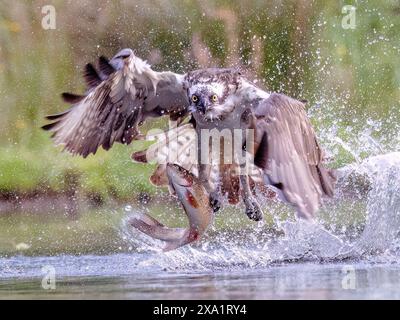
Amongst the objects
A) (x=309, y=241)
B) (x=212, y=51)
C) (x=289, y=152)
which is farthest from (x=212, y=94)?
(x=212, y=51)

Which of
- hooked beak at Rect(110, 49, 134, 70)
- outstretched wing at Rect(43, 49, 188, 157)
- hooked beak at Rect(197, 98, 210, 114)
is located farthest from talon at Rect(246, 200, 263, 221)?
hooked beak at Rect(110, 49, 134, 70)

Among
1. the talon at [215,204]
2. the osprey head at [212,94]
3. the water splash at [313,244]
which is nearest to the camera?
the osprey head at [212,94]

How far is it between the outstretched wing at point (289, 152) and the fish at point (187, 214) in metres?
0.66

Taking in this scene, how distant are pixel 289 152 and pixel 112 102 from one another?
5.03ft

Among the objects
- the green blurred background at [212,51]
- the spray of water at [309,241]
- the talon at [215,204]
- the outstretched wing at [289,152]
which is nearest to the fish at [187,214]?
the talon at [215,204]

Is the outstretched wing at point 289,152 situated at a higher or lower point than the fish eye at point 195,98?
lower

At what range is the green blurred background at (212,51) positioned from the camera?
11.6 meters

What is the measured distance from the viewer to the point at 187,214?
7.18 metres

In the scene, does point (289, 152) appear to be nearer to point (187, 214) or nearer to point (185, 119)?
point (187, 214)

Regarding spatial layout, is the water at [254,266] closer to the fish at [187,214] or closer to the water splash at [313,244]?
the water splash at [313,244]

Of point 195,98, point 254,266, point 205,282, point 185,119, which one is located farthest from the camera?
point 185,119

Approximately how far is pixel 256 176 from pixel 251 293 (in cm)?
162

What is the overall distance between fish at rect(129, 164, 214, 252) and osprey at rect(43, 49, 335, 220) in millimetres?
179
